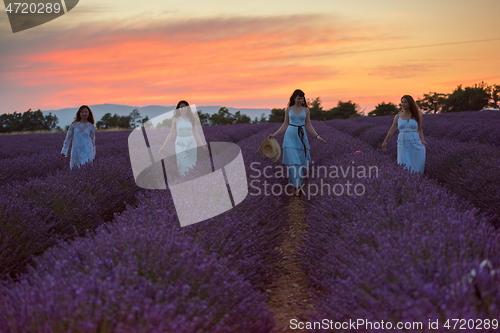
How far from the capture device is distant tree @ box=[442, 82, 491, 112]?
46.6m

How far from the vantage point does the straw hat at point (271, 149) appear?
6262 millimetres

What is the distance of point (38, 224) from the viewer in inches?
127

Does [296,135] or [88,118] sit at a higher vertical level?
[88,118]

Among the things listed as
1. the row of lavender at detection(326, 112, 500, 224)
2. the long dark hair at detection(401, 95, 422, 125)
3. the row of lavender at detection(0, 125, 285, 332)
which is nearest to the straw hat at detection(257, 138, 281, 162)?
the long dark hair at detection(401, 95, 422, 125)

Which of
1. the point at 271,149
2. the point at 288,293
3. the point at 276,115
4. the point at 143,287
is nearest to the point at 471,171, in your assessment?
the point at 288,293

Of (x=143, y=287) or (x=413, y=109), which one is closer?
(x=143, y=287)

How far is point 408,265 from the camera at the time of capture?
1.81 meters

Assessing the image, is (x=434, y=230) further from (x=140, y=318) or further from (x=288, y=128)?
(x=288, y=128)

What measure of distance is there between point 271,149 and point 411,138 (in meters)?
2.05

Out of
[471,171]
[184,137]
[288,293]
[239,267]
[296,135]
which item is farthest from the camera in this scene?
[296,135]

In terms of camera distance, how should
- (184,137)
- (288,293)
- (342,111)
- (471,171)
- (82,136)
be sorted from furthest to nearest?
(342,111) < (82,136) < (184,137) < (471,171) < (288,293)

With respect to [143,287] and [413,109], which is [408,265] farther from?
[413,109]

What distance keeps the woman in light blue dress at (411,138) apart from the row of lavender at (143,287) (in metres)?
3.68

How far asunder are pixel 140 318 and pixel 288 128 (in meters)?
4.58
